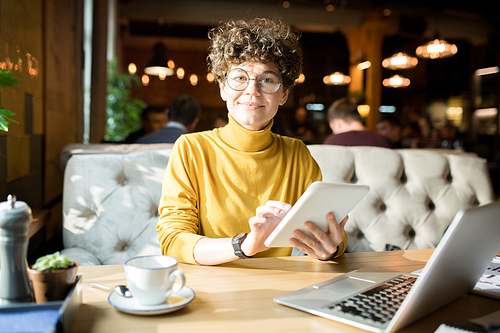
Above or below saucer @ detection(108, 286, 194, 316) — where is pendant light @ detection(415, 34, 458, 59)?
above

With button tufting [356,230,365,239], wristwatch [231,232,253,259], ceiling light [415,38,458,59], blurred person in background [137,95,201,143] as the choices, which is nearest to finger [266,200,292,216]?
wristwatch [231,232,253,259]

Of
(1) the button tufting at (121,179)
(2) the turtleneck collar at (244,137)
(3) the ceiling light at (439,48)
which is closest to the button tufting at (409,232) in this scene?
(2) the turtleneck collar at (244,137)

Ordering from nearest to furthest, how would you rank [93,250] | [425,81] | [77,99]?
[93,250] < [77,99] < [425,81]

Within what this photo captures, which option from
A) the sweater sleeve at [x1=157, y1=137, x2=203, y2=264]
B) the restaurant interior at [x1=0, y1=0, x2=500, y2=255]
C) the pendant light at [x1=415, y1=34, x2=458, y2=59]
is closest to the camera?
the sweater sleeve at [x1=157, y1=137, x2=203, y2=264]

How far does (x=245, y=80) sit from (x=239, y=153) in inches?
9.0

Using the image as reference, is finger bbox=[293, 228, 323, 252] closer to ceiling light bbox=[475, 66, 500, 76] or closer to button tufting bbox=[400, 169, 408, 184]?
button tufting bbox=[400, 169, 408, 184]

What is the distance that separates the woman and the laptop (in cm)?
31

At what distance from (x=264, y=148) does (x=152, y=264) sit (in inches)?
26.6

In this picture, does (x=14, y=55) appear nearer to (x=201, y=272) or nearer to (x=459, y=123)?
(x=201, y=272)

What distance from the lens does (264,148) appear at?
132 cm

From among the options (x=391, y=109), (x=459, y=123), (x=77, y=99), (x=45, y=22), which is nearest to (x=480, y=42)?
(x=459, y=123)

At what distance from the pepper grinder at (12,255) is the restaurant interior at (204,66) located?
0.86m

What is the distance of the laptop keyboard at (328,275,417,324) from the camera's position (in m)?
0.67

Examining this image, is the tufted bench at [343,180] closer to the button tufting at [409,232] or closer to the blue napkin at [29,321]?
the button tufting at [409,232]
